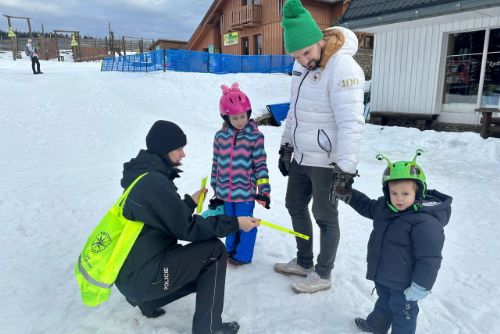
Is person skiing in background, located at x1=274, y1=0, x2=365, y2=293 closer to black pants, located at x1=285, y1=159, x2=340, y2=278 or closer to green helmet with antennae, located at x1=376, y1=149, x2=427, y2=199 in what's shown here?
black pants, located at x1=285, y1=159, x2=340, y2=278

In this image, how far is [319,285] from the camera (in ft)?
9.23

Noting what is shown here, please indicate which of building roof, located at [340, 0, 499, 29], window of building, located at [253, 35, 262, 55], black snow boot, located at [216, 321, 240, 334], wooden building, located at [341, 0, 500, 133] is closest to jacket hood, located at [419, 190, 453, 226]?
black snow boot, located at [216, 321, 240, 334]

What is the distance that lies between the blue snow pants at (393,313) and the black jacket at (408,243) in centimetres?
9

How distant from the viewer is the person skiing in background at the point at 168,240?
2053 mm

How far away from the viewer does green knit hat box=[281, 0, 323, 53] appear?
2.35 metres

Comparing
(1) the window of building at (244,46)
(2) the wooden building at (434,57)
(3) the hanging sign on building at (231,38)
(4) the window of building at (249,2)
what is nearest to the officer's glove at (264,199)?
(2) the wooden building at (434,57)

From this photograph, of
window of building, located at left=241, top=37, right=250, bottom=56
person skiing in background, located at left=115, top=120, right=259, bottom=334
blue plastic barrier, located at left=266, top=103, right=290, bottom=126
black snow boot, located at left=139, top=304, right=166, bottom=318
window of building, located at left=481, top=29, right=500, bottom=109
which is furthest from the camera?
window of building, located at left=241, top=37, right=250, bottom=56

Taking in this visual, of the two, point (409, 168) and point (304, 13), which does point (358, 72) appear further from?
point (409, 168)

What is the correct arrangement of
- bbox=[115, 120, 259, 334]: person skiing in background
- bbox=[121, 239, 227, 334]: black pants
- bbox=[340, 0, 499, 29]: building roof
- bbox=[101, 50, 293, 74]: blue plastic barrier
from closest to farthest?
bbox=[115, 120, 259, 334]: person skiing in background → bbox=[121, 239, 227, 334]: black pants → bbox=[340, 0, 499, 29]: building roof → bbox=[101, 50, 293, 74]: blue plastic barrier

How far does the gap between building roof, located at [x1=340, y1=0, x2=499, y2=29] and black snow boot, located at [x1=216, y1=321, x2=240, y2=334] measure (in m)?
7.36

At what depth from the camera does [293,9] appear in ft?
7.86

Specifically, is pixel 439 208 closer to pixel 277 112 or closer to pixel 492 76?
pixel 492 76

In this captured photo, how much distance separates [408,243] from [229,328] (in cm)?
126

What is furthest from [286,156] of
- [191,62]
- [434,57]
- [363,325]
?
[191,62]
